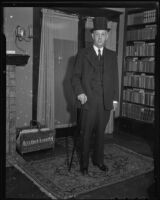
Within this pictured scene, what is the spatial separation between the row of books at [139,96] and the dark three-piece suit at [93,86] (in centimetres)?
164

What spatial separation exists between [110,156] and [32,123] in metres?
1.17

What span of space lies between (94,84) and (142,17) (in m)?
2.11

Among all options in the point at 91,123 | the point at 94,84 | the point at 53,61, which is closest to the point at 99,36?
the point at 94,84

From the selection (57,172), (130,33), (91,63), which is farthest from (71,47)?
(57,172)

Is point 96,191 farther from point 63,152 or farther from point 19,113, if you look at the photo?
point 19,113

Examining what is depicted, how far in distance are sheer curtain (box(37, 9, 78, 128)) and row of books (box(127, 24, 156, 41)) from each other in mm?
985

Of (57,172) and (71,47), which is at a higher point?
(71,47)

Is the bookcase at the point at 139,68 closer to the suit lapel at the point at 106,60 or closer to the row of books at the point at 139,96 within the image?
the row of books at the point at 139,96

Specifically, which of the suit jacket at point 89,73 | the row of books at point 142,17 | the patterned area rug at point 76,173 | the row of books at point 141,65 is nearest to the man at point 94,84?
the suit jacket at point 89,73

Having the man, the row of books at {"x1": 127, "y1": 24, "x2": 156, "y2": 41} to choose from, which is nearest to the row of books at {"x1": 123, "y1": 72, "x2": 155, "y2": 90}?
the row of books at {"x1": 127, "y1": 24, "x2": 156, "y2": 41}

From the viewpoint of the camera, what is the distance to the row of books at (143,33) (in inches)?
160

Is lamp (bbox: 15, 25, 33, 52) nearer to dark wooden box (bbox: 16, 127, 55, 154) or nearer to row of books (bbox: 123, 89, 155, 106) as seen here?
dark wooden box (bbox: 16, 127, 55, 154)

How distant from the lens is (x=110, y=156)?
3236mm

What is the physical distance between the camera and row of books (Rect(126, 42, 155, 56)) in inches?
161
